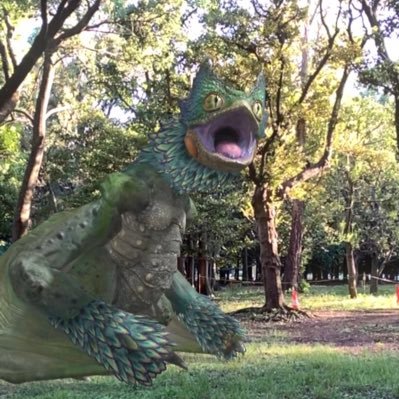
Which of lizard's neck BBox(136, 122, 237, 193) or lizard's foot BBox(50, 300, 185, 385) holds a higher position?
lizard's neck BBox(136, 122, 237, 193)

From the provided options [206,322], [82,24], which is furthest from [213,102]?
[82,24]

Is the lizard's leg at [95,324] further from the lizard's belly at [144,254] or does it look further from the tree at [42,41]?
the tree at [42,41]

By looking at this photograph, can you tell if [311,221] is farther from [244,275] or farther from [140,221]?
[140,221]

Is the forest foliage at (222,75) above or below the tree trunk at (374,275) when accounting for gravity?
above

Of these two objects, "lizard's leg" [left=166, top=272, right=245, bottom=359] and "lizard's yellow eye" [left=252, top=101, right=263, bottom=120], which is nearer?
"lizard's yellow eye" [left=252, top=101, right=263, bottom=120]

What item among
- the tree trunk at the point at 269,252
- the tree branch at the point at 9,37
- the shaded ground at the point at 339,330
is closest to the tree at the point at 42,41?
the tree branch at the point at 9,37

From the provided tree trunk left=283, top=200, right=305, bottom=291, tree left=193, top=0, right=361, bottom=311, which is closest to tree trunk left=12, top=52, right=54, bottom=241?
tree left=193, top=0, right=361, bottom=311

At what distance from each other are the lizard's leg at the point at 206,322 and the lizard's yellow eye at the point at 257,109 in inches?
28.5

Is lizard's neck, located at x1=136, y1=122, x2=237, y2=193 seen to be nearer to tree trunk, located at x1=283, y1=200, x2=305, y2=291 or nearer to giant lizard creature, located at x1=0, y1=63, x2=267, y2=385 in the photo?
giant lizard creature, located at x1=0, y1=63, x2=267, y2=385

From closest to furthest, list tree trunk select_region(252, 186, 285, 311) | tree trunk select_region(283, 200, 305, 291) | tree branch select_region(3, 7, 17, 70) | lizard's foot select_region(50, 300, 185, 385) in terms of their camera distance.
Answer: lizard's foot select_region(50, 300, 185, 385) → tree branch select_region(3, 7, 17, 70) → tree trunk select_region(252, 186, 285, 311) → tree trunk select_region(283, 200, 305, 291)

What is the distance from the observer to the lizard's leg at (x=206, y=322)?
8.09 feet

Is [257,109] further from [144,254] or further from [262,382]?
[262,382]

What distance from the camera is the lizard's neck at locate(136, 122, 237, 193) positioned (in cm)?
219

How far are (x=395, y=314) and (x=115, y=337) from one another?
14176mm
